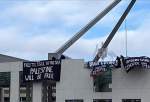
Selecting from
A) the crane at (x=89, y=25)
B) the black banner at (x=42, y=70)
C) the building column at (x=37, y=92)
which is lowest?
the building column at (x=37, y=92)

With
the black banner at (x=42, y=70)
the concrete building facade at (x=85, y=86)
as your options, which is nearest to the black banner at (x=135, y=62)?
the concrete building facade at (x=85, y=86)

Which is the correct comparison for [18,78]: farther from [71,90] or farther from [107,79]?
[107,79]

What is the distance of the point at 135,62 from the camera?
65688mm

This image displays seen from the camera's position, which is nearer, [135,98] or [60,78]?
[135,98]

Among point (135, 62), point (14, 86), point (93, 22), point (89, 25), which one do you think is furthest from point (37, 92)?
point (135, 62)

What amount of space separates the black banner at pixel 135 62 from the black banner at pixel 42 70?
1014cm

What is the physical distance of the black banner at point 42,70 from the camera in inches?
2857

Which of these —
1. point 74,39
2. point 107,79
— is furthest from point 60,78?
point 74,39

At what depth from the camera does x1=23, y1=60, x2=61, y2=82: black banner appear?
72.6m

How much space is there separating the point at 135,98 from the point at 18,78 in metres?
18.3

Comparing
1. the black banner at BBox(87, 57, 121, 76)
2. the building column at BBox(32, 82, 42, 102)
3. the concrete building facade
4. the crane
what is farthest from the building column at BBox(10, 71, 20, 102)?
the black banner at BBox(87, 57, 121, 76)

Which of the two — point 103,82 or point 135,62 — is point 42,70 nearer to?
point 103,82

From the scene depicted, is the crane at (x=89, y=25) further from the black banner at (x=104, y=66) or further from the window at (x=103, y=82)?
the black banner at (x=104, y=66)

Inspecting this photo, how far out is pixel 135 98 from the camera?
66.8 m
